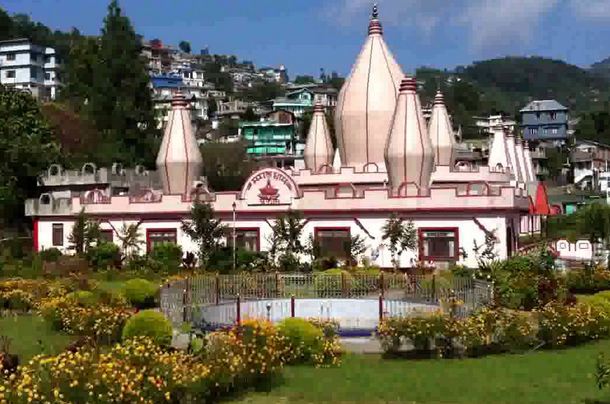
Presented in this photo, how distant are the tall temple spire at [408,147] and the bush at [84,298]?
1678 cm

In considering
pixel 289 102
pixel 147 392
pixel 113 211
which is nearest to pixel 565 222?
pixel 113 211

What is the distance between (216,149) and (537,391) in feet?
195

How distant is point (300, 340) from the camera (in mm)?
16562

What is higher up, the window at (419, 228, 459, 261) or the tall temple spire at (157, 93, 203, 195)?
the tall temple spire at (157, 93, 203, 195)

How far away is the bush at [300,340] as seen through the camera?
16516mm

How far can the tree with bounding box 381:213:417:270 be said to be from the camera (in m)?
34.0

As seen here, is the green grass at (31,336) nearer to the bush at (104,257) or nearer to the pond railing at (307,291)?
the pond railing at (307,291)

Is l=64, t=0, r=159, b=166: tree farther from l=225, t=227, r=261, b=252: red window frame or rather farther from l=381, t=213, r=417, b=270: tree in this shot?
l=381, t=213, r=417, b=270: tree

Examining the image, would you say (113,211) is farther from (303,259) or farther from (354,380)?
(354,380)

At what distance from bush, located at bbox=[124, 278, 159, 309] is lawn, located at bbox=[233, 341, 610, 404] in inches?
395

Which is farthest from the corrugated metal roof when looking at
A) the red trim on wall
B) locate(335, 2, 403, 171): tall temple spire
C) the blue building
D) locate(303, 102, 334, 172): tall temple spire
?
the red trim on wall

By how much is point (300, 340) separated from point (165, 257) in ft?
71.0

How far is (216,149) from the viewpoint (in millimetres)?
71688

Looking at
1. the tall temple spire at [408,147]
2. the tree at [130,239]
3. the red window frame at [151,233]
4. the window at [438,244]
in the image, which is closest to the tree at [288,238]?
the tall temple spire at [408,147]
